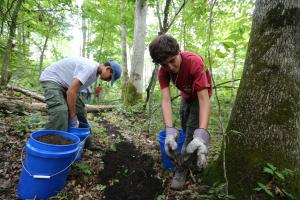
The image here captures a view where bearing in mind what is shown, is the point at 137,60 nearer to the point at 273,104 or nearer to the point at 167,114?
the point at 167,114

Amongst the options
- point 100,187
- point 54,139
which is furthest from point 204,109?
point 54,139

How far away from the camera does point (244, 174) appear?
229 cm

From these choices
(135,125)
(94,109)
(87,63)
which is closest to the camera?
(87,63)

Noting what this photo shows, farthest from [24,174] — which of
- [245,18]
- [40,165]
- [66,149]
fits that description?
[245,18]

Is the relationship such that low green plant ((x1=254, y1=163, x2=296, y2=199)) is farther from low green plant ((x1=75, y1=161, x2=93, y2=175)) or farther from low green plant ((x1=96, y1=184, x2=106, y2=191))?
low green plant ((x1=75, y1=161, x2=93, y2=175))

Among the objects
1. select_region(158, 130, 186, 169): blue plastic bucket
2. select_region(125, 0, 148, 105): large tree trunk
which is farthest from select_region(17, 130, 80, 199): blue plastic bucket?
select_region(125, 0, 148, 105): large tree trunk

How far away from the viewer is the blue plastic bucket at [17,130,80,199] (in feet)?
8.03

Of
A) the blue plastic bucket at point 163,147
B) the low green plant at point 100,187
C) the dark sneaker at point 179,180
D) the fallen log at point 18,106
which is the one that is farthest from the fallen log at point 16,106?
the dark sneaker at point 179,180

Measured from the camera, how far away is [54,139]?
108 inches

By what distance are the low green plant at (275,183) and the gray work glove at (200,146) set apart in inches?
20.7

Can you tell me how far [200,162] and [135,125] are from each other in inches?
139

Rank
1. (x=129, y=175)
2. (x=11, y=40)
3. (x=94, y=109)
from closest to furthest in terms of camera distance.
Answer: (x=129, y=175) < (x=11, y=40) < (x=94, y=109)

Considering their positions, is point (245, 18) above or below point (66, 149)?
above

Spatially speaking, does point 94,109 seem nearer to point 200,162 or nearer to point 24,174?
point 24,174
